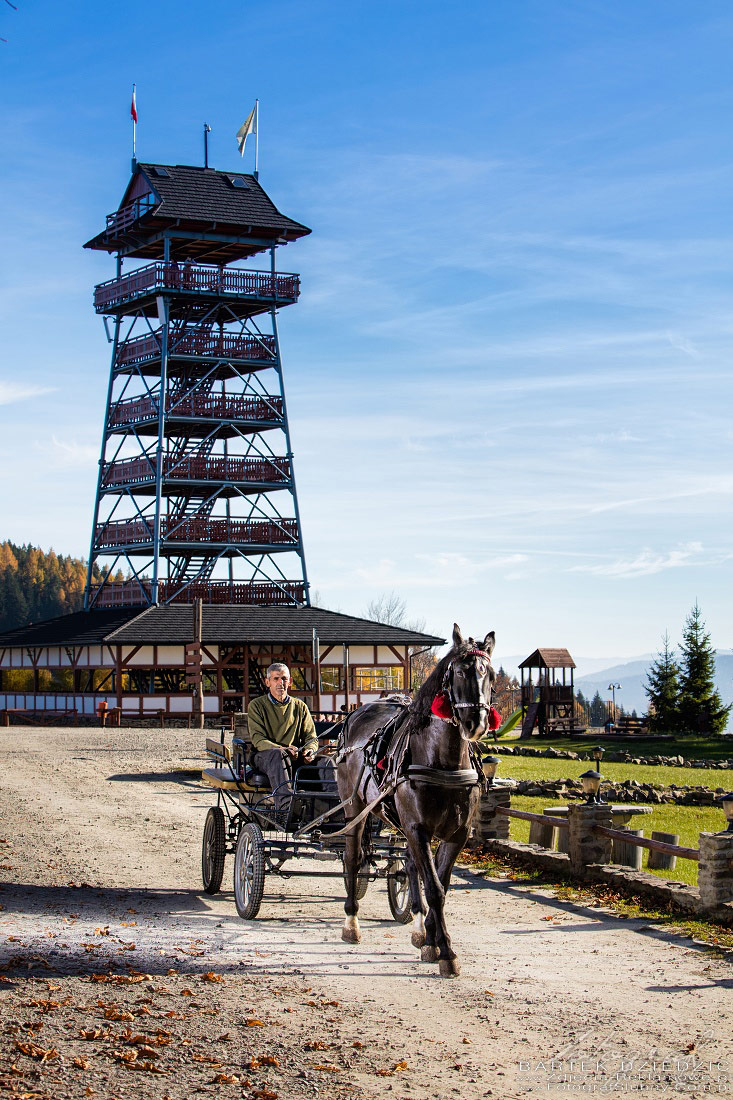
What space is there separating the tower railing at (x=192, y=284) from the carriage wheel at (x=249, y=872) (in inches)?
1878

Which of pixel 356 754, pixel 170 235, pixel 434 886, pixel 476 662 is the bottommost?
pixel 434 886

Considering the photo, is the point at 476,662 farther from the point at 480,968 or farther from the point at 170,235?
the point at 170,235

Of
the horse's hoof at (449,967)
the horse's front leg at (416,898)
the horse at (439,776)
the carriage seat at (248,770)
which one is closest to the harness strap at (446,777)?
the horse at (439,776)

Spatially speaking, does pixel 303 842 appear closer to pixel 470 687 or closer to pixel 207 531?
pixel 470 687

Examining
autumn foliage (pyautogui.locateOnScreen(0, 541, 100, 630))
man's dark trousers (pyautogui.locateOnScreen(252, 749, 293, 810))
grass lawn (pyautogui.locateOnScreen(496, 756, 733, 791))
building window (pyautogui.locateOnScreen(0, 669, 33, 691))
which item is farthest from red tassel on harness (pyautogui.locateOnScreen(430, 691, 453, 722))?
autumn foliage (pyautogui.locateOnScreen(0, 541, 100, 630))

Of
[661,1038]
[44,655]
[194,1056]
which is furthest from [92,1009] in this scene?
[44,655]

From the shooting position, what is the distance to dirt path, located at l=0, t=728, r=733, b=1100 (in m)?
8.00

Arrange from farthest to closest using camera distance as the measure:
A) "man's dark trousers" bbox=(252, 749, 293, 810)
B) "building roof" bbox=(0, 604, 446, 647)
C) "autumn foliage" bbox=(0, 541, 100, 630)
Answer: "autumn foliage" bbox=(0, 541, 100, 630), "building roof" bbox=(0, 604, 446, 647), "man's dark trousers" bbox=(252, 749, 293, 810)

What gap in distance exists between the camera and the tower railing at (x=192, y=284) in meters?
58.1

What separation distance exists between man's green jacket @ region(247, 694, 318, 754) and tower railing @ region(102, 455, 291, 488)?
145 ft

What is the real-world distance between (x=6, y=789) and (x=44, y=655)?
32535 mm

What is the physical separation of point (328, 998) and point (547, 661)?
53204mm

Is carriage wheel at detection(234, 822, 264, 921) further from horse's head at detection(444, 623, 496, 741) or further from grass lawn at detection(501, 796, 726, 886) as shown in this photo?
grass lawn at detection(501, 796, 726, 886)

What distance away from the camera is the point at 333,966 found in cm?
1066
